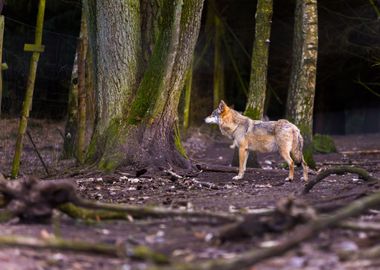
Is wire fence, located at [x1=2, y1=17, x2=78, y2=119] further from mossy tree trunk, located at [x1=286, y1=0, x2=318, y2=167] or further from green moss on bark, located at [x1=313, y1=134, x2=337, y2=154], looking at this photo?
green moss on bark, located at [x1=313, y1=134, x2=337, y2=154]

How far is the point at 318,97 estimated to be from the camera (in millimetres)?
26172

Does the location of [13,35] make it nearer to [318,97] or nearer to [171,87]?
[171,87]

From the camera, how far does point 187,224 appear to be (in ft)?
21.3

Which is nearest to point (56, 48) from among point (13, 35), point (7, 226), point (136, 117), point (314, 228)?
point (13, 35)

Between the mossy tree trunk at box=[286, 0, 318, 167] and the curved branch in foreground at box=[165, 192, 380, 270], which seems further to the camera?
the mossy tree trunk at box=[286, 0, 318, 167]

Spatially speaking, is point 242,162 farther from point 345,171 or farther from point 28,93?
point 28,93

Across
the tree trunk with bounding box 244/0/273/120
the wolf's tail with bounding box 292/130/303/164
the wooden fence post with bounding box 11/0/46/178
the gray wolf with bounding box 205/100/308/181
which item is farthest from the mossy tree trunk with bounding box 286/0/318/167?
the wooden fence post with bounding box 11/0/46/178

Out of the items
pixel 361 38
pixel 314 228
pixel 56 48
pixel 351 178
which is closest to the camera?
pixel 314 228

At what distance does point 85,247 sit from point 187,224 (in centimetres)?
144

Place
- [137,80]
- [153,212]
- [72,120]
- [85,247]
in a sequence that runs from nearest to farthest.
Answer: [85,247], [153,212], [137,80], [72,120]

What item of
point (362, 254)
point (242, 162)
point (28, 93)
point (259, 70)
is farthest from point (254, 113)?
point (362, 254)

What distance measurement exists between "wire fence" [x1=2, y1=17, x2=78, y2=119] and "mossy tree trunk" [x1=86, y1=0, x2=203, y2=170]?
4160 mm

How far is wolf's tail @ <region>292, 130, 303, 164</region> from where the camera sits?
1237 cm

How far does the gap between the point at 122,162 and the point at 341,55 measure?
12428mm
